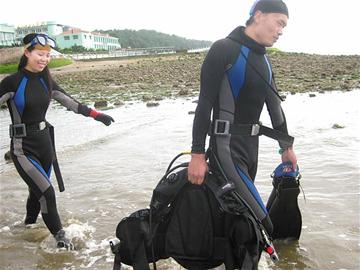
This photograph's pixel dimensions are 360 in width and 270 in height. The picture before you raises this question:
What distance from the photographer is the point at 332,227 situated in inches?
183

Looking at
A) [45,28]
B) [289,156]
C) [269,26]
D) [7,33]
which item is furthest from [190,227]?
A: [45,28]

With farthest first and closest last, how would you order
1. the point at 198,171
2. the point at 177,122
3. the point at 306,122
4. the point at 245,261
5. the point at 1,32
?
the point at 1,32 → the point at 177,122 → the point at 306,122 → the point at 198,171 → the point at 245,261

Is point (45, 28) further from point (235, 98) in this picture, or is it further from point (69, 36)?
point (235, 98)

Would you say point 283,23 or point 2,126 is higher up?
point 283,23

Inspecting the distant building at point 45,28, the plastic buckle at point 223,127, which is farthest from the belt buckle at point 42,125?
the distant building at point 45,28

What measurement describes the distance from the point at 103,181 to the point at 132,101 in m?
10.7

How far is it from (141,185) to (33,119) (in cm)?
258

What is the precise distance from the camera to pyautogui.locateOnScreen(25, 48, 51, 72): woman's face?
429 cm

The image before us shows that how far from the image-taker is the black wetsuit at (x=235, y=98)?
3018 millimetres

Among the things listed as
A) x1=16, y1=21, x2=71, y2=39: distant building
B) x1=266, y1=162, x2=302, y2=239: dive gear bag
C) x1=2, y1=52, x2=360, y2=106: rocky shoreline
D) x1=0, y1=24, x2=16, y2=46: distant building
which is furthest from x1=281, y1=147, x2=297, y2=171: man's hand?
x1=16, y1=21, x2=71, y2=39: distant building

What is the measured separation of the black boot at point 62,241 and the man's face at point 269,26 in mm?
2889

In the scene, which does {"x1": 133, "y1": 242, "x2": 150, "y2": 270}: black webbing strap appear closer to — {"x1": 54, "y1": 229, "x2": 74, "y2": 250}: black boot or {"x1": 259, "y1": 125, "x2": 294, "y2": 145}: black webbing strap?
{"x1": 259, "y1": 125, "x2": 294, "y2": 145}: black webbing strap

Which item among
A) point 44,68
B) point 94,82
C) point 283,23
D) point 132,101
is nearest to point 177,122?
point 132,101

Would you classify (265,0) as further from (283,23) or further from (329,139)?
(329,139)
